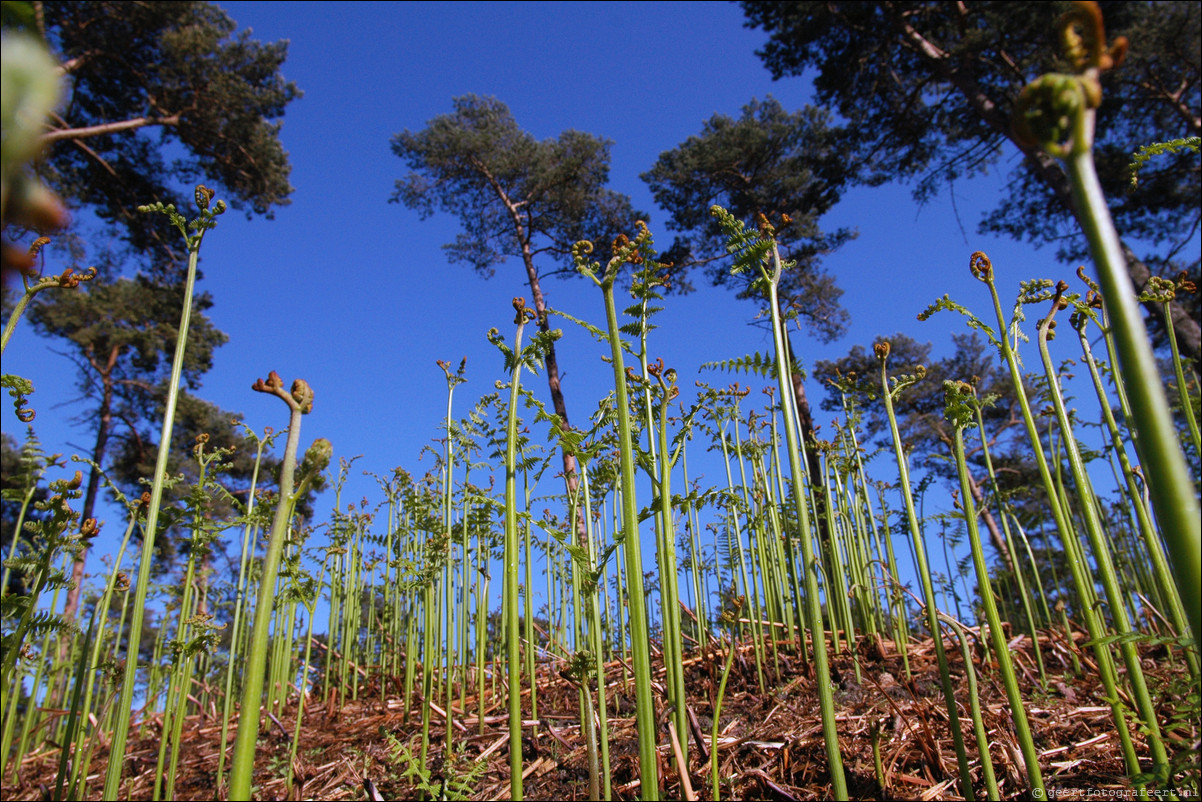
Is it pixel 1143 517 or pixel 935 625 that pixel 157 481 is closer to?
pixel 935 625

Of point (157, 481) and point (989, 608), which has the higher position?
point (157, 481)

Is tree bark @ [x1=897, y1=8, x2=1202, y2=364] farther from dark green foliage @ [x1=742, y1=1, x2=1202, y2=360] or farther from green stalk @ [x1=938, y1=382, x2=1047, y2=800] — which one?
green stalk @ [x1=938, y1=382, x2=1047, y2=800]

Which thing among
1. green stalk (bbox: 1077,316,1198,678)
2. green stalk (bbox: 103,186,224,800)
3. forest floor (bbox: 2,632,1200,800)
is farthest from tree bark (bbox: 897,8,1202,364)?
green stalk (bbox: 103,186,224,800)

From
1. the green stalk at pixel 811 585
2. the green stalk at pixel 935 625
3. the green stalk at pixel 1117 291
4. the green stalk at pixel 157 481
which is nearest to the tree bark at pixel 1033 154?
the green stalk at pixel 935 625

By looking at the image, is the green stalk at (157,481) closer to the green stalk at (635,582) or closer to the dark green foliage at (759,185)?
the green stalk at (635,582)

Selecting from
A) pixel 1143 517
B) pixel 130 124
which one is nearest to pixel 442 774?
pixel 1143 517

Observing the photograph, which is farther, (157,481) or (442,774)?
(442,774)

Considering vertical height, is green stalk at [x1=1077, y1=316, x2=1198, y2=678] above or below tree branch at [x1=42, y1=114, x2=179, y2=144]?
below

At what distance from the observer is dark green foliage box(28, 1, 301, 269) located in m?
10.6

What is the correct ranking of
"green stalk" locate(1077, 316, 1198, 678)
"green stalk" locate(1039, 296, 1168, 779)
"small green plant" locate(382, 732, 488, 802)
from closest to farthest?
1. "green stalk" locate(1039, 296, 1168, 779)
2. "green stalk" locate(1077, 316, 1198, 678)
3. "small green plant" locate(382, 732, 488, 802)

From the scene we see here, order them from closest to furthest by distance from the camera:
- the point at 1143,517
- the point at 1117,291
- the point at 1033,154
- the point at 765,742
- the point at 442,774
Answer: the point at 1117,291 → the point at 1143,517 → the point at 765,742 → the point at 442,774 → the point at 1033,154

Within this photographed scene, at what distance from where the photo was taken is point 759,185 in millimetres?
13867

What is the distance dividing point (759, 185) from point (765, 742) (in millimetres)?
12904

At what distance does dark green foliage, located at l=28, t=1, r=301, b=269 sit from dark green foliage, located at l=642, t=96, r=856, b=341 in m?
8.28
